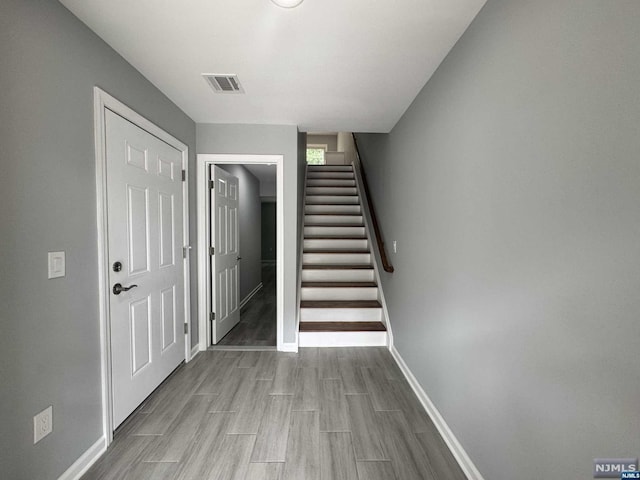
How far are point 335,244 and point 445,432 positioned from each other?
8.93 ft

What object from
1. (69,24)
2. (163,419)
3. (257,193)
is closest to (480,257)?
(163,419)

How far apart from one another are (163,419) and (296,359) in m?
1.21

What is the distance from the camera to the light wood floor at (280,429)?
4.94 ft

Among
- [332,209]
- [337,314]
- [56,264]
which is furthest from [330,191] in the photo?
[56,264]

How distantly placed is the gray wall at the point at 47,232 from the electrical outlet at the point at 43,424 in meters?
0.02

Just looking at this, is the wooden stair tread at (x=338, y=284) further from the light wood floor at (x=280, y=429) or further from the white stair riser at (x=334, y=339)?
the light wood floor at (x=280, y=429)

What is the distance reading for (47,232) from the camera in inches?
51.0

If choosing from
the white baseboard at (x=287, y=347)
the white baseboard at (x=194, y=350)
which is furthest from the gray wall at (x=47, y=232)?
the white baseboard at (x=287, y=347)

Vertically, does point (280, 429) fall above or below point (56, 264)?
below

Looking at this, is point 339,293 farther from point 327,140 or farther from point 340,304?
point 327,140

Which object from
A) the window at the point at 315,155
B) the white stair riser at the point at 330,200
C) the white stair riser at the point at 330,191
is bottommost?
the white stair riser at the point at 330,200

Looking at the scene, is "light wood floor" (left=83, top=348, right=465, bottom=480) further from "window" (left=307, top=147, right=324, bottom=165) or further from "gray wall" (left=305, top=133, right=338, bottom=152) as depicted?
"gray wall" (left=305, top=133, right=338, bottom=152)

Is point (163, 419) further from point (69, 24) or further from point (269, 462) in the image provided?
point (69, 24)

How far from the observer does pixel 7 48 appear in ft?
3.70
